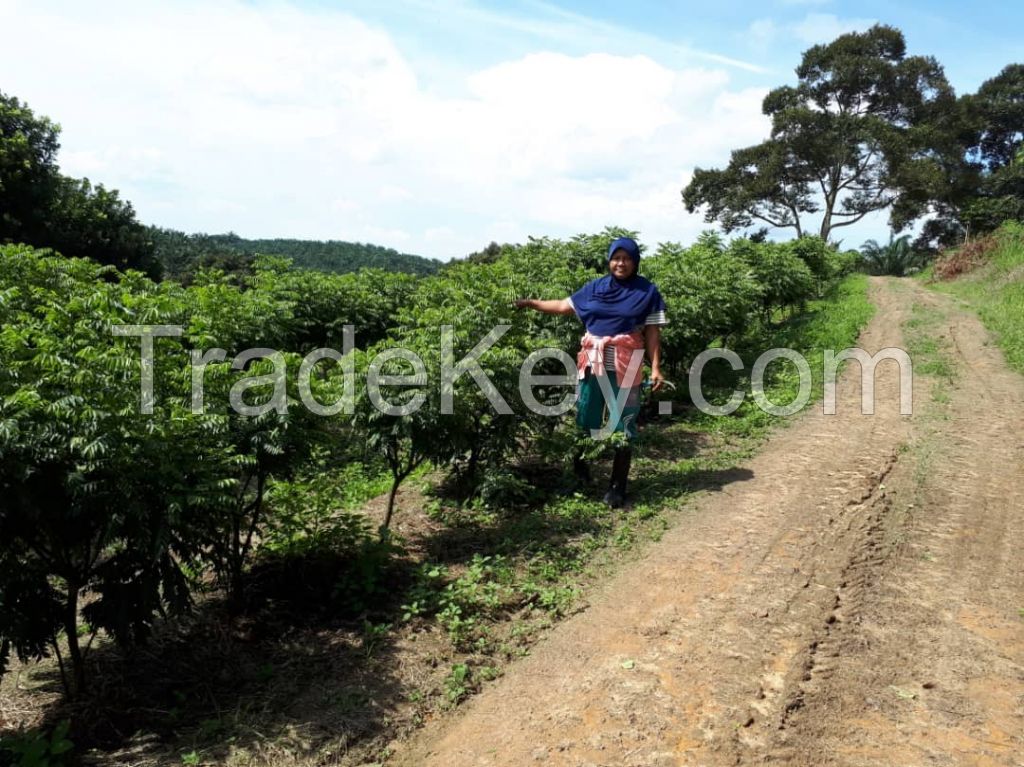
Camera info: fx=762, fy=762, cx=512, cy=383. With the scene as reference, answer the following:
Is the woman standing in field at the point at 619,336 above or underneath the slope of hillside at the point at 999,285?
underneath

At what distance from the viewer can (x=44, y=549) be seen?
3.42m

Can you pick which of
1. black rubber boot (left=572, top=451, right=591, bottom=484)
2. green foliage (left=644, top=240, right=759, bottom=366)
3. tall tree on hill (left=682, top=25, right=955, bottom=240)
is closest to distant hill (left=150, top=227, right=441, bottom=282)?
tall tree on hill (left=682, top=25, right=955, bottom=240)

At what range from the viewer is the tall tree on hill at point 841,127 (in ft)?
116

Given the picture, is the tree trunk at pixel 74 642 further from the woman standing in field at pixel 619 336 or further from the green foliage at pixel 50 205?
the green foliage at pixel 50 205

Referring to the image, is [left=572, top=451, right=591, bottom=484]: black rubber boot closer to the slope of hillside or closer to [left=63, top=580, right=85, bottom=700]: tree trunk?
[left=63, top=580, right=85, bottom=700]: tree trunk

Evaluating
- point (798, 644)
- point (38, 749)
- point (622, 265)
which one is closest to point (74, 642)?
point (38, 749)

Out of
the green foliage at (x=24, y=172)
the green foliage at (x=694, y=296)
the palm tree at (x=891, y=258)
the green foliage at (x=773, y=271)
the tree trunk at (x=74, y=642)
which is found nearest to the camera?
the tree trunk at (x=74, y=642)

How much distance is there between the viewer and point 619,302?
5.36m

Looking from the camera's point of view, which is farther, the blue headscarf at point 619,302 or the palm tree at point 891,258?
the palm tree at point 891,258

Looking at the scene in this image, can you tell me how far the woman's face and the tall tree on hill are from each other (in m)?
33.8

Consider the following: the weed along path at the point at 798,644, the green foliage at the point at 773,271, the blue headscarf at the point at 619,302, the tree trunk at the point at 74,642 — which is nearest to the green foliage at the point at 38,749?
the tree trunk at the point at 74,642

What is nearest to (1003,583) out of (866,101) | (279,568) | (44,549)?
(279,568)

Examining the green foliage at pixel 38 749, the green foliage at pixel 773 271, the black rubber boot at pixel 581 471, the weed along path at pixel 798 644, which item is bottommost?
the green foliage at pixel 38 749

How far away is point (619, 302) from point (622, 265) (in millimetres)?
259
